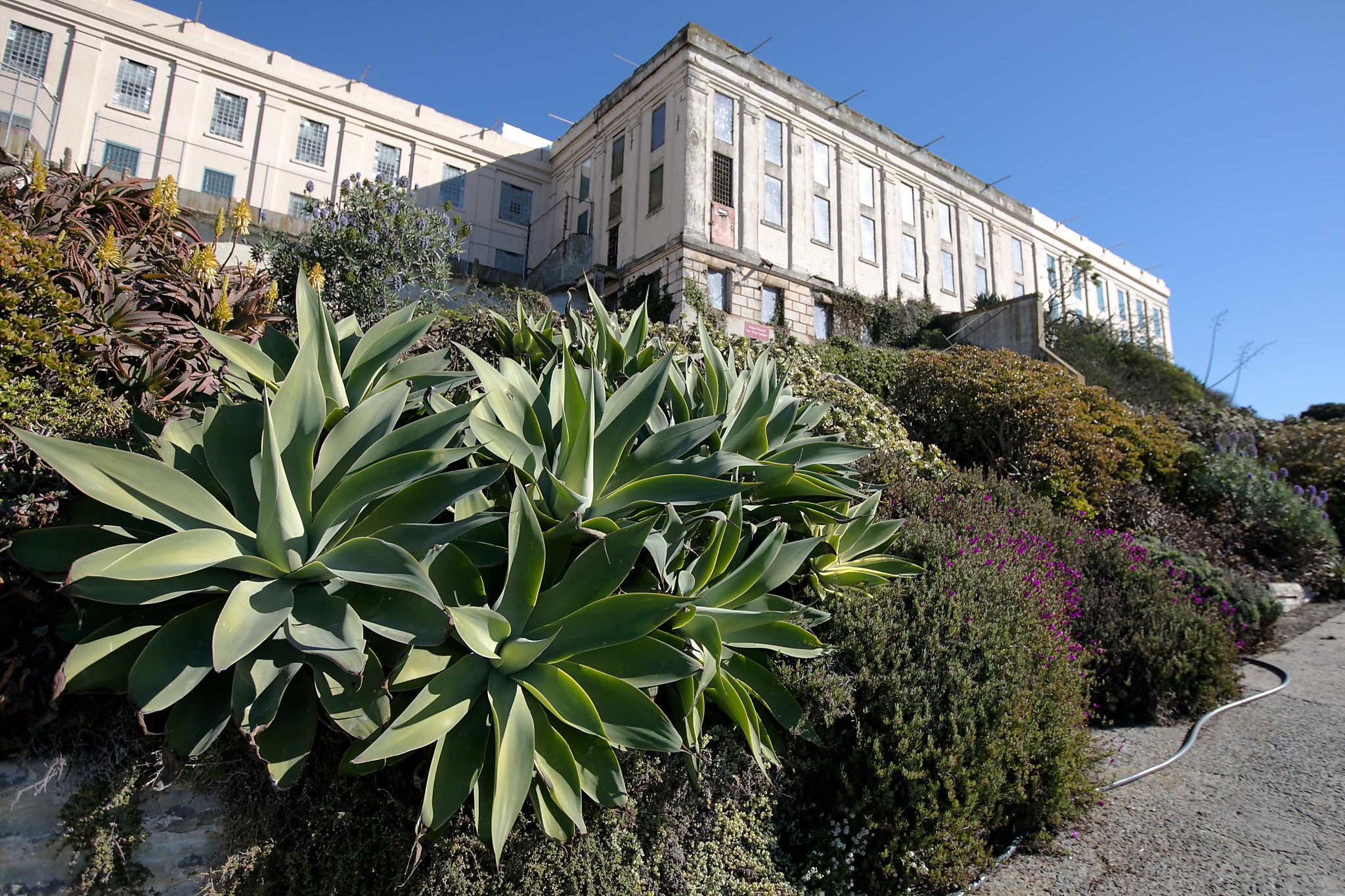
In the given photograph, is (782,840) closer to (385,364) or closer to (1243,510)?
→ (385,364)

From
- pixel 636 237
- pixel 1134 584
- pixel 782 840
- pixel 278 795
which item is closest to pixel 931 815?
pixel 782 840

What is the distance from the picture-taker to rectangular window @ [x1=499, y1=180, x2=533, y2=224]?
32.6 metres

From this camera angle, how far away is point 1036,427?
29.5ft

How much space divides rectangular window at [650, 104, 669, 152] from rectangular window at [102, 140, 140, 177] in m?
19.0

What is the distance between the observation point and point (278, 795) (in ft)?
7.10

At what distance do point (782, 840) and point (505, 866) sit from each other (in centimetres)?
127

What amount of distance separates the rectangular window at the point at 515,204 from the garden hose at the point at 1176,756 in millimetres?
32227

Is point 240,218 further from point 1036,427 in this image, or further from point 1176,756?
point 1036,427

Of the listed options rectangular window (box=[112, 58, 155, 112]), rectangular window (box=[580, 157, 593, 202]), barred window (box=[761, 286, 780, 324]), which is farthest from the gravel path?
rectangular window (box=[112, 58, 155, 112])

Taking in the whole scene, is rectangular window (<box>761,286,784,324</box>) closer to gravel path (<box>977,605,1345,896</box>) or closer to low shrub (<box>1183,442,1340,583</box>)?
low shrub (<box>1183,442,1340,583</box>)

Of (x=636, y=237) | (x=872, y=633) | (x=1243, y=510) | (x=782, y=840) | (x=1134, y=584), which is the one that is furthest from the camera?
(x=636, y=237)

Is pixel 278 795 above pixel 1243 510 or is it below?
below

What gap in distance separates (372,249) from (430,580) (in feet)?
30.8

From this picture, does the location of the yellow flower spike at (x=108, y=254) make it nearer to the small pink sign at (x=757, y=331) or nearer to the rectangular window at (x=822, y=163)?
the small pink sign at (x=757, y=331)
